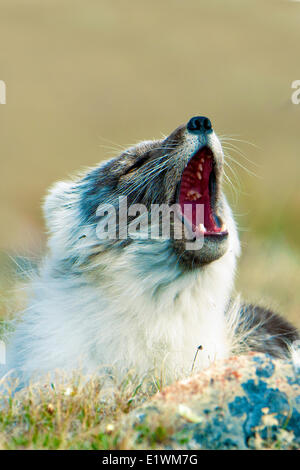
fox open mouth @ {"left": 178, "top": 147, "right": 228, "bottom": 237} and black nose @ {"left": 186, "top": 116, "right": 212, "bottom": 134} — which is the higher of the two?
black nose @ {"left": 186, "top": 116, "right": 212, "bottom": 134}

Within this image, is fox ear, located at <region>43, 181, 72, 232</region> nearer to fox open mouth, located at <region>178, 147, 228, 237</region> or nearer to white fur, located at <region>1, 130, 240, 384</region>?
white fur, located at <region>1, 130, 240, 384</region>

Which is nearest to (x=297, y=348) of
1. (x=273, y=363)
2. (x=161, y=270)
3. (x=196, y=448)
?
(x=161, y=270)

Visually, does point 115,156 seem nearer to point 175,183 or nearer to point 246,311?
point 175,183

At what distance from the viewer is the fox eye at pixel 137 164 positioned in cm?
522

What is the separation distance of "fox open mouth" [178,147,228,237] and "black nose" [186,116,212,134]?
0.52ft

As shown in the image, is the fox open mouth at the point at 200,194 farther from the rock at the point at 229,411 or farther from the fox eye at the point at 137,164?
the rock at the point at 229,411

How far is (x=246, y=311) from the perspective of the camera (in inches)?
258

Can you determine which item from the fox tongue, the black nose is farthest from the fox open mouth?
the black nose

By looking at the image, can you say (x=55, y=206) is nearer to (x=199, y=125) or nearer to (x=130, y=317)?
(x=130, y=317)

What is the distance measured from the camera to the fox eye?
5.22 metres

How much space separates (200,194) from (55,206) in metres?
1.72

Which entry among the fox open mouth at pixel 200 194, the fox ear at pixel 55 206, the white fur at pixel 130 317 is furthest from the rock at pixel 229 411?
the fox ear at pixel 55 206

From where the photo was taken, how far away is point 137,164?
528 cm

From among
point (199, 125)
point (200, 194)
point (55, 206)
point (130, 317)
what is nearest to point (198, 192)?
point (200, 194)
